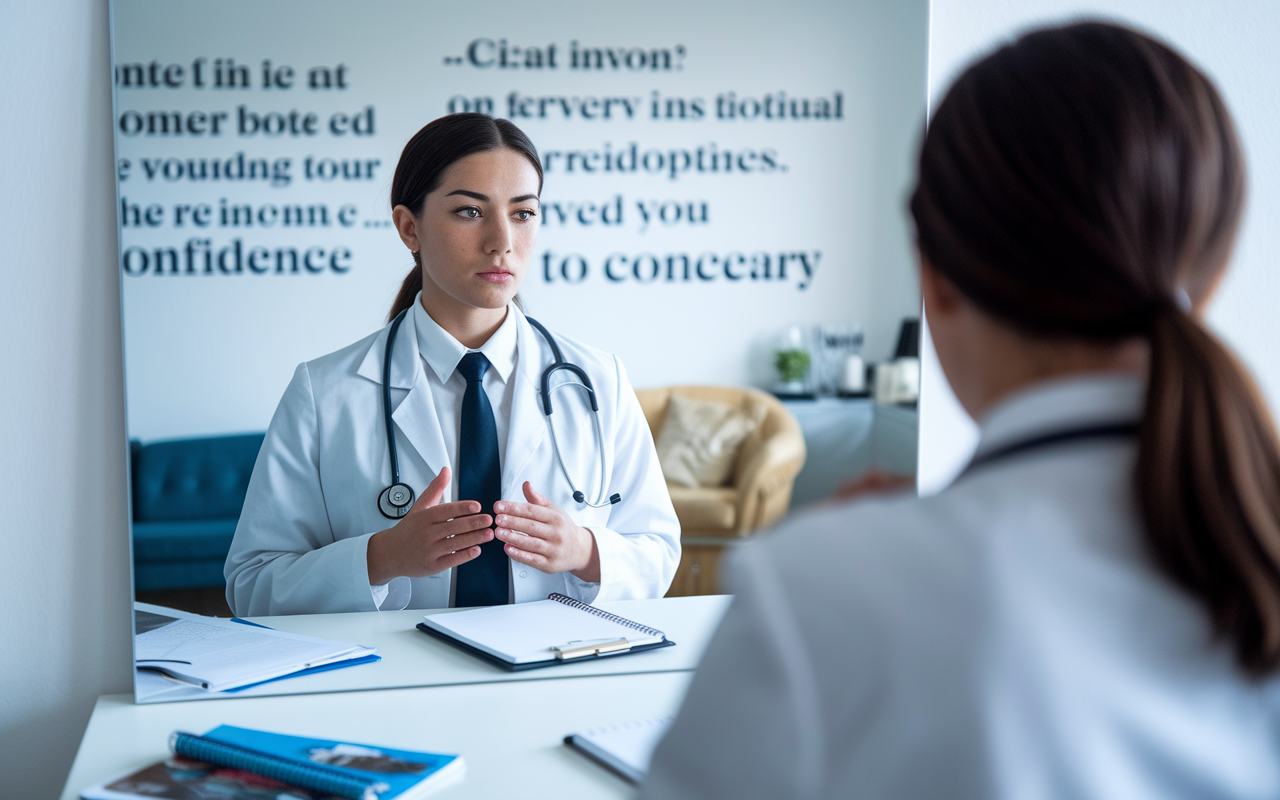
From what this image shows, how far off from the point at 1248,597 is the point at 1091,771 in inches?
5.4

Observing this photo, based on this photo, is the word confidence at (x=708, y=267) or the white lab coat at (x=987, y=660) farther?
the word confidence at (x=708, y=267)

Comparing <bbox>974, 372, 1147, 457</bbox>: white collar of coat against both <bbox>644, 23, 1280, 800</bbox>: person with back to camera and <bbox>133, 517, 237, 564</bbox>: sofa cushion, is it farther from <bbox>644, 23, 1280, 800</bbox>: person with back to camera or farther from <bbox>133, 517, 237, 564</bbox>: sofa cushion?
<bbox>133, 517, 237, 564</bbox>: sofa cushion

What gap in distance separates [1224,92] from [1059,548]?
181 centimetres

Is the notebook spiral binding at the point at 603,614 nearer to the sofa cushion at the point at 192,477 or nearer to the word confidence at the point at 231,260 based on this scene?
the sofa cushion at the point at 192,477

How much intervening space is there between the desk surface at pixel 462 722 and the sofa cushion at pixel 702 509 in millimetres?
289

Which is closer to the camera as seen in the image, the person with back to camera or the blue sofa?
the person with back to camera

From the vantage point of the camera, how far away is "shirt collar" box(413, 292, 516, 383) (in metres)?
1.61

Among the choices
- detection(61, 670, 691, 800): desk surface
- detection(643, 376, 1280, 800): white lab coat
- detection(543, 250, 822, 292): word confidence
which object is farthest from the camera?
detection(543, 250, 822, 292): word confidence

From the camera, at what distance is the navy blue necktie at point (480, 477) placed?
5.24ft

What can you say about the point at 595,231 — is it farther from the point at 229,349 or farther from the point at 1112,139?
the point at 1112,139

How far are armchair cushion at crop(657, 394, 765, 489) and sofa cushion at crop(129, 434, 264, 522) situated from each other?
692 mm

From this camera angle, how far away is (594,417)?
66.3 inches

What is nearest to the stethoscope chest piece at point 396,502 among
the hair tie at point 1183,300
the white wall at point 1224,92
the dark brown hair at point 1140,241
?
the white wall at point 1224,92

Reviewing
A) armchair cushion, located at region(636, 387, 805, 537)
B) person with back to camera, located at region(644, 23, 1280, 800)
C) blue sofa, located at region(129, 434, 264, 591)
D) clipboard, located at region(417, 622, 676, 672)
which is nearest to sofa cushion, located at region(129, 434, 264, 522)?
blue sofa, located at region(129, 434, 264, 591)
